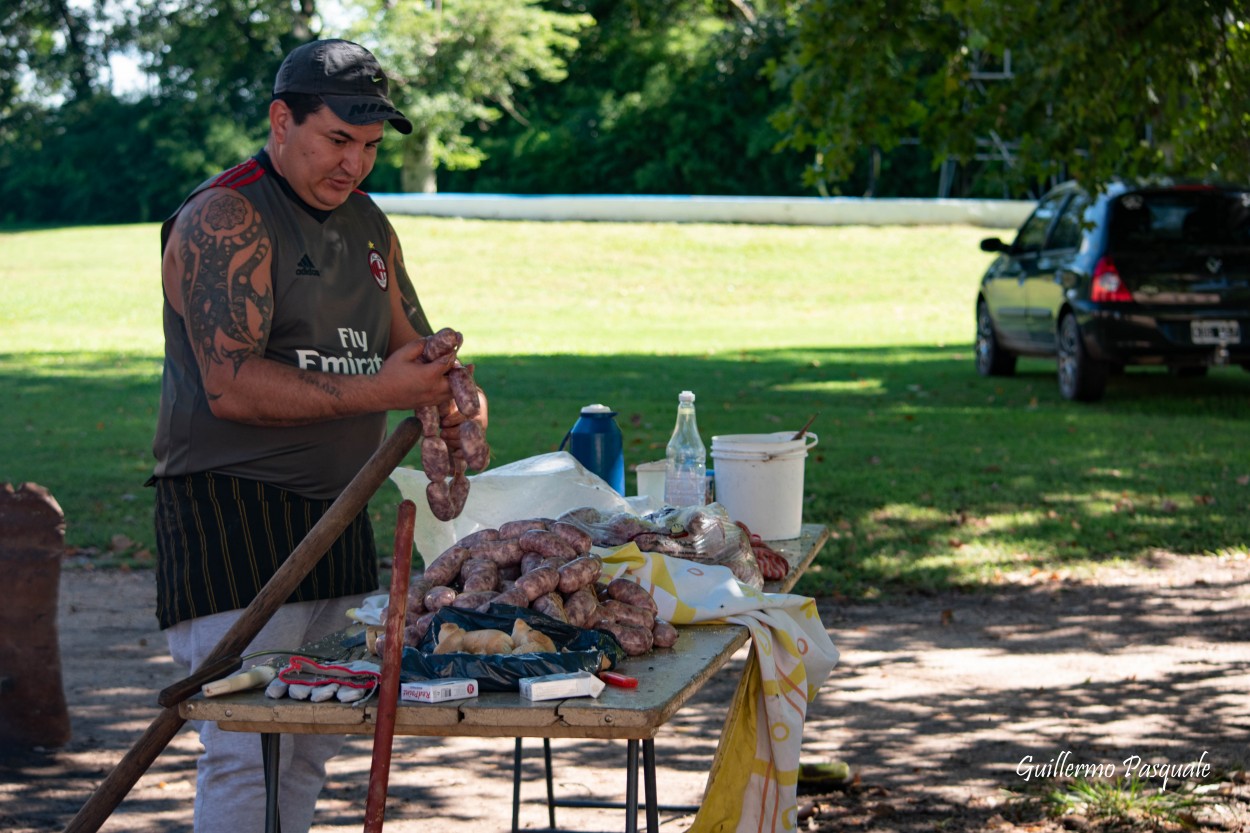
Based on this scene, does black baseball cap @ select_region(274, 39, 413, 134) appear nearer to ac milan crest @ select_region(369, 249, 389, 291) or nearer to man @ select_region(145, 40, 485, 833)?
man @ select_region(145, 40, 485, 833)

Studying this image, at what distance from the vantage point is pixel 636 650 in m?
3.00

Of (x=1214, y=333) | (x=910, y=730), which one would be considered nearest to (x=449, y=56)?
(x=1214, y=333)

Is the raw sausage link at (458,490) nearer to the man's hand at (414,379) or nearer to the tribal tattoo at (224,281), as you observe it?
the man's hand at (414,379)

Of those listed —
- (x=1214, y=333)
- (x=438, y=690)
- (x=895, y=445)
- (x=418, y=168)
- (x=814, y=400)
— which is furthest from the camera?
(x=418, y=168)

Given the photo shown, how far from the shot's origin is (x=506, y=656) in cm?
270

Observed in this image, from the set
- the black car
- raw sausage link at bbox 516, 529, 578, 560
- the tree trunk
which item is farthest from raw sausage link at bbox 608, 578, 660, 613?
the tree trunk

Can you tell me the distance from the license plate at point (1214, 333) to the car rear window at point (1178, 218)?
0.80 metres

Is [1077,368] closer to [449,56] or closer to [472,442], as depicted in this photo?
[472,442]

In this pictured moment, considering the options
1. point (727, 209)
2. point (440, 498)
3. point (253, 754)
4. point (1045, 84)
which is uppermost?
point (1045, 84)

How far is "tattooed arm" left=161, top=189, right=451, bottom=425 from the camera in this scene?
2982 millimetres

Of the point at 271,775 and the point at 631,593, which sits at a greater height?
the point at 631,593

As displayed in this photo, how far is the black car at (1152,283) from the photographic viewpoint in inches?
486

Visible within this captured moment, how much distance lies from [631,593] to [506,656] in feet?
1.78

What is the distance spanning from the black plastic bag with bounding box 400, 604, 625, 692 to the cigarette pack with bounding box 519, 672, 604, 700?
0.14 ft
